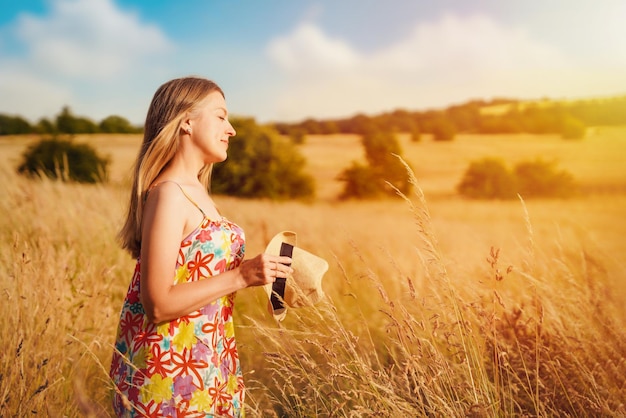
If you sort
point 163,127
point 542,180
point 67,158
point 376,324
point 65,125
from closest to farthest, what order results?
point 163,127, point 376,324, point 67,158, point 65,125, point 542,180

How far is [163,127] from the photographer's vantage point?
194 centimetres

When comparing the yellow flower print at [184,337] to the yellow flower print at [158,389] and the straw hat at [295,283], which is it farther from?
the straw hat at [295,283]

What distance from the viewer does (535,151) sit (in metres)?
33.3

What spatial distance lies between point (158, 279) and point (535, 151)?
3484 centimetres

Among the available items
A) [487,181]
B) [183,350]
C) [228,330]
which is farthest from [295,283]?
[487,181]

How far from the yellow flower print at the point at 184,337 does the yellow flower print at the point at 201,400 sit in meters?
0.17

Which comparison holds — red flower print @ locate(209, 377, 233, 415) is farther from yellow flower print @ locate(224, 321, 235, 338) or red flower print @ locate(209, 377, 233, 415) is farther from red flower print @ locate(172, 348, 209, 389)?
yellow flower print @ locate(224, 321, 235, 338)

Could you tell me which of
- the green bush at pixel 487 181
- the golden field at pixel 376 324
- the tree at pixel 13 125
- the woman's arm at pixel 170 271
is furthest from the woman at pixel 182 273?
the tree at pixel 13 125

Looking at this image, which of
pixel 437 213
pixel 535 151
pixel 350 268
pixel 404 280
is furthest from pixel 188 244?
pixel 535 151

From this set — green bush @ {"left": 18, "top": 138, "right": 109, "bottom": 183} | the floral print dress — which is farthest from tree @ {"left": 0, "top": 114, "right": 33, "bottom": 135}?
the floral print dress

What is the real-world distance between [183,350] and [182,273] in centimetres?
26

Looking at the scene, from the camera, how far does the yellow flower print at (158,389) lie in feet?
6.00

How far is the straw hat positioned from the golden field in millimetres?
158

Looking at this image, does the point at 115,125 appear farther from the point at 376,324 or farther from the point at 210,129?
the point at 210,129
